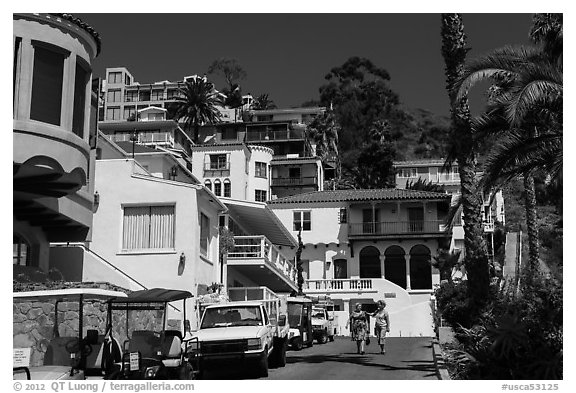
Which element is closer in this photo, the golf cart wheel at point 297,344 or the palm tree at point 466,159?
the palm tree at point 466,159

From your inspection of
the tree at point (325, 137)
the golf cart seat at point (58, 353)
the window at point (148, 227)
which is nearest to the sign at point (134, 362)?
the golf cart seat at point (58, 353)

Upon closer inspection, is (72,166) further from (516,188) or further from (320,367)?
(516,188)

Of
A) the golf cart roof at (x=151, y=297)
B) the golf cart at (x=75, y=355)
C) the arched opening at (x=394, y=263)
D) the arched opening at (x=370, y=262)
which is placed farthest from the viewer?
the arched opening at (x=370, y=262)

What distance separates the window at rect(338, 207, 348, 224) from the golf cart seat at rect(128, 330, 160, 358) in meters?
44.6

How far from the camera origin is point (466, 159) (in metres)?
19.5

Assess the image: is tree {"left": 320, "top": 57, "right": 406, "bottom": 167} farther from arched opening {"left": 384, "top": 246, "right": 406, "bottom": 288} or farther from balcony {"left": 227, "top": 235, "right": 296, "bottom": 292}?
balcony {"left": 227, "top": 235, "right": 296, "bottom": 292}

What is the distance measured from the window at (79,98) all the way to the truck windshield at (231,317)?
608 centimetres

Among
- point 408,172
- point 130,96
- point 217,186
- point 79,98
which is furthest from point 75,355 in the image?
point 130,96

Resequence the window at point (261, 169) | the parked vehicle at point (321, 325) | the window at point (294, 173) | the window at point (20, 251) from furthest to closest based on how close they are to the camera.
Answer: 1. the window at point (294, 173)
2. the window at point (261, 169)
3. the parked vehicle at point (321, 325)
4. the window at point (20, 251)

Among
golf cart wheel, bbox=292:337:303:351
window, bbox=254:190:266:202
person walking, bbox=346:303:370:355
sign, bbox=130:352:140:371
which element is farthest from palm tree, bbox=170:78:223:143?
sign, bbox=130:352:140:371

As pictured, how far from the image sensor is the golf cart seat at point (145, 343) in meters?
14.1

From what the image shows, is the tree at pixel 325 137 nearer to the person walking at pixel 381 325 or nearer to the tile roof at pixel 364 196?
the tile roof at pixel 364 196

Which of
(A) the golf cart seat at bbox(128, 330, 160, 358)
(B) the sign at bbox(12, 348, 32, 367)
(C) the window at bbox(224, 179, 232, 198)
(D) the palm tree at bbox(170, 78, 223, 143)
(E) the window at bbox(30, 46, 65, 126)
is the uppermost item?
(D) the palm tree at bbox(170, 78, 223, 143)

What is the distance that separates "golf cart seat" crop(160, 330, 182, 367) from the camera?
14150 millimetres
